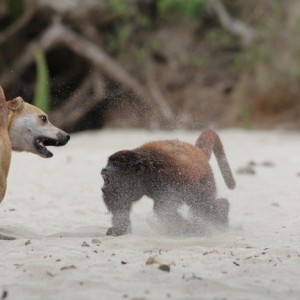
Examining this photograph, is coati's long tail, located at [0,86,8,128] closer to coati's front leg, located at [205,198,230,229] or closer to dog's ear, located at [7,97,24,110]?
dog's ear, located at [7,97,24,110]

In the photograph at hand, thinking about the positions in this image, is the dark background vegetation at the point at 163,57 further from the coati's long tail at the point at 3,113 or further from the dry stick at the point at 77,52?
the coati's long tail at the point at 3,113

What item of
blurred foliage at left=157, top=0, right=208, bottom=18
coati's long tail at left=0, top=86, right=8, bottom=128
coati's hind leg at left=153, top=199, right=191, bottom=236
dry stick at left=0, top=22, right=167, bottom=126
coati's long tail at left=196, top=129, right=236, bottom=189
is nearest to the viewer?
coati's long tail at left=0, top=86, right=8, bottom=128

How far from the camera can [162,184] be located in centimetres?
424

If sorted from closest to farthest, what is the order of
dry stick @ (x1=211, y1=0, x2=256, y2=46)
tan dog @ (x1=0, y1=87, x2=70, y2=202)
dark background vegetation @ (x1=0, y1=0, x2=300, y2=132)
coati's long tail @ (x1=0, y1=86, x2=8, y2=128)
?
coati's long tail @ (x1=0, y1=86, x2=8, y2=128)
tan dog @ (x1=0, y1=87, x2=70, y2=202)
dark background vegetation @ (x1=0, y1=0, x2=300, y2=132)
dry stick @ (x1=211, y1=0, x2=256, y2=46)

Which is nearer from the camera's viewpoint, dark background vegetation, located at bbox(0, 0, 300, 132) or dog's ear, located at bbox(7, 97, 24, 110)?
dog's ear, located at bbox(7, 97, 24, 110)

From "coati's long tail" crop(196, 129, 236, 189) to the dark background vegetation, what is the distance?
702cm

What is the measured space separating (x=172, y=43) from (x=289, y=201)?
810 cm

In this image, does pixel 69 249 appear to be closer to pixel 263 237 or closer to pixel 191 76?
pixel 263 237

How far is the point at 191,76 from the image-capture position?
13344mm

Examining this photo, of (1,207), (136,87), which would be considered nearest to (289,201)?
(1,207)

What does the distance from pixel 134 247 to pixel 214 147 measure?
1345mm

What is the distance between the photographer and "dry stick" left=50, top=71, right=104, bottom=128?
1247 centimetres

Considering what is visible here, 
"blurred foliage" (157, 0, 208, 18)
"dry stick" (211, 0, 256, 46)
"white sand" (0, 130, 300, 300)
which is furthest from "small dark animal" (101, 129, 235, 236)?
"dry stick" (211, 0, 256, 46)

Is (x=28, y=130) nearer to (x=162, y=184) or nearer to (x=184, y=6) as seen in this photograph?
(x=162, y=184)
